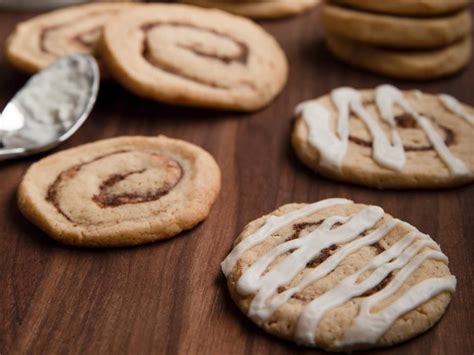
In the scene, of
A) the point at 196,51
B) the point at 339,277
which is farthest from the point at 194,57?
the point at 339,277

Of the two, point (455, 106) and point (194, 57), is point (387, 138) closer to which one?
point (455, 106)

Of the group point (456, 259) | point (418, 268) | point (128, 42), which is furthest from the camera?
point (128, 42)

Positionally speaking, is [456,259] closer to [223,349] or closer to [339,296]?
[339,296]

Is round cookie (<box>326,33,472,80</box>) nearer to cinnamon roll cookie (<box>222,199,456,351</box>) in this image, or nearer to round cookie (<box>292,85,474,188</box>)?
round cookie (<box>292,85,474,188</box>)

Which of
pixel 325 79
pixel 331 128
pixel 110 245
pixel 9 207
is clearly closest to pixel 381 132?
pixel 331 128

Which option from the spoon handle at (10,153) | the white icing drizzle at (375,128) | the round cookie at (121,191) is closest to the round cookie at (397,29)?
the white icing drizzle at (375,128)

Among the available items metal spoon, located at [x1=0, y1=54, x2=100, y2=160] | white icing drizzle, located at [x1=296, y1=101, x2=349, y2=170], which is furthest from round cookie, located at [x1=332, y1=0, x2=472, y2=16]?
metal spoon, located at [x1=0, y1=54, x2=100, y2=160]
